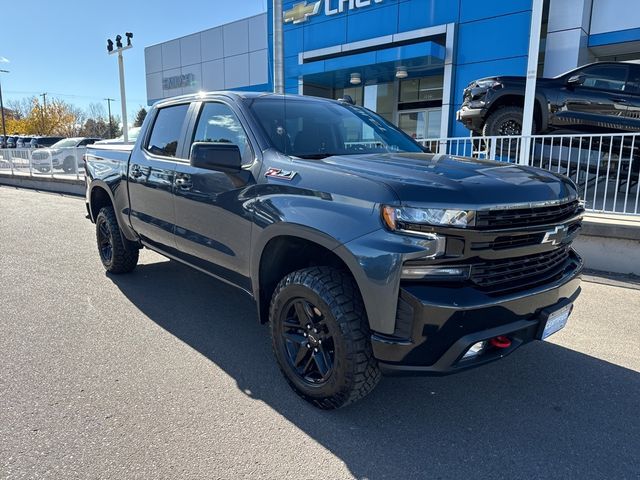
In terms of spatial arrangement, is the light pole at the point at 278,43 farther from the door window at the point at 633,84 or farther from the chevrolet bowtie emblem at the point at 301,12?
the chevrolet bowtie emblem at the point at 301,12

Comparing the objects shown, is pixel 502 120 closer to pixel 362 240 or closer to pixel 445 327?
pixel 362 240

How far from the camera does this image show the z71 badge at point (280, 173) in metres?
2.85

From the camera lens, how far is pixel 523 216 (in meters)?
2.43

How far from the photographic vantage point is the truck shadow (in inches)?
92.4

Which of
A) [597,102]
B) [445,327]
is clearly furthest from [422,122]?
[445,327]

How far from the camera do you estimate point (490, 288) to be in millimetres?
2365

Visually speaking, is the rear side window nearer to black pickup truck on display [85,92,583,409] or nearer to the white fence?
black pickup truck on display [85,92,583,409]

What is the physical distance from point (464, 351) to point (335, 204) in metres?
0.99

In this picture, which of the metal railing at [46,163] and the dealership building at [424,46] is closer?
the dealership building at [424,46]

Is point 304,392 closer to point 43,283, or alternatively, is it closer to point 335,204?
point 335,204

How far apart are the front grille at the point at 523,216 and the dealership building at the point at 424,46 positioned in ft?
40.6

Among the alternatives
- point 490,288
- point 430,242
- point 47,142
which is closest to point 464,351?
point 490,288

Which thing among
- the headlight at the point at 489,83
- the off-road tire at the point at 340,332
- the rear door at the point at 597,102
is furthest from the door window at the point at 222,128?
the rear door at the point at 597,102

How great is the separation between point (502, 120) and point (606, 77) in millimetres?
1699
